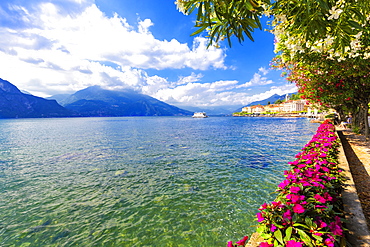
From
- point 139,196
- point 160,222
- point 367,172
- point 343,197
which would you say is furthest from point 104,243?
point 367,172

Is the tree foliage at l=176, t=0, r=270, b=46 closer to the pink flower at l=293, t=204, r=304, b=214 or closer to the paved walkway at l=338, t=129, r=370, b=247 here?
the pink flower at l=293, t=204, r=304, b=214

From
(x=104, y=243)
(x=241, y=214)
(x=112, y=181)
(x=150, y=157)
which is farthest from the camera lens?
(x=150, y=157)

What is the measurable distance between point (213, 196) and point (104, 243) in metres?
5.14

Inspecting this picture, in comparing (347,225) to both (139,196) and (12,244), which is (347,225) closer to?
(139,196)

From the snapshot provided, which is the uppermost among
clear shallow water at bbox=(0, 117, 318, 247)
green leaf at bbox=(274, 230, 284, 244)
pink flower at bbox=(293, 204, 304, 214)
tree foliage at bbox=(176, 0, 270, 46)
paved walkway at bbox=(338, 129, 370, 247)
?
tree foliage at bbox=(176, 0, 270, 46)

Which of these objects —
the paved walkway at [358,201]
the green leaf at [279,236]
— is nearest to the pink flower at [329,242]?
the green leaf at [279,236]

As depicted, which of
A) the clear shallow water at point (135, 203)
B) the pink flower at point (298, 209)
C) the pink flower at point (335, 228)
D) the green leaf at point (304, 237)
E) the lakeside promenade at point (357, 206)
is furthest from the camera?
the clear shallow water at point (135, 203)

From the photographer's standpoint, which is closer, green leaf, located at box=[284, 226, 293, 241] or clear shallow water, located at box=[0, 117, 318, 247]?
green leaf, located at box=[284, 226, 293, 241]

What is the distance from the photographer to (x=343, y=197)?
16.5 ft

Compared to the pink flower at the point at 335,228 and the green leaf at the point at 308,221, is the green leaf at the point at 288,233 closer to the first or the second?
the green leaf at the point at 308,221

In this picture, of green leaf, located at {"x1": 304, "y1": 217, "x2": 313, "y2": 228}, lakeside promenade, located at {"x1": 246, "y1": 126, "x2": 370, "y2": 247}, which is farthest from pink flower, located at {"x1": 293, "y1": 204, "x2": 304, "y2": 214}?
lakeside promenade, located at {"x1": 246, "y1": 126, "x2": 370, "y2": 247}

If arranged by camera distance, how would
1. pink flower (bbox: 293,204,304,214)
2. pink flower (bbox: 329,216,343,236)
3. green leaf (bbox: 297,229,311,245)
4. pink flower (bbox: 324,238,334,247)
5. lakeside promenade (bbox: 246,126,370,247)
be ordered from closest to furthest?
pink flower (bbox: 324,238,334,247), green leaf (bbox: 297,229,311,245), pink flower (bbox: 329,216,343,236), pink flower (bbox: 293,204,304,214), lakeside promenade (bbox: 246,126,370,247)

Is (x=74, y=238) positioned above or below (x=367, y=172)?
below

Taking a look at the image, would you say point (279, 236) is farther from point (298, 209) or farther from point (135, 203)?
point (135, 203)
